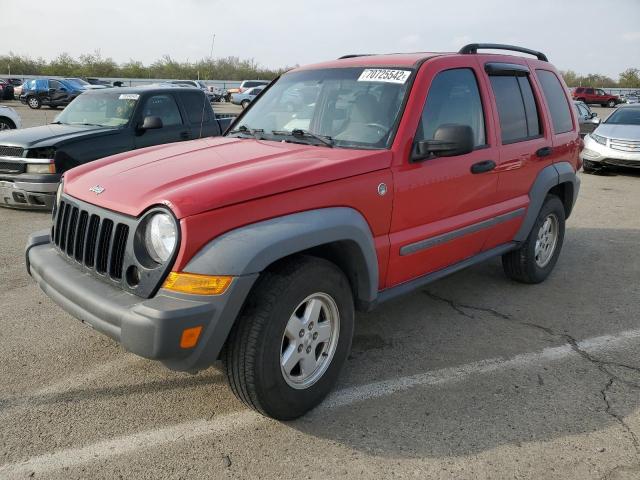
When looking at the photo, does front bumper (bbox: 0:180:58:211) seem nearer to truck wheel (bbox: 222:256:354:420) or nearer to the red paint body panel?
the red paint body panel

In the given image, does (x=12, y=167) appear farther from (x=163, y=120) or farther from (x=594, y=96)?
(x=594, y=96)

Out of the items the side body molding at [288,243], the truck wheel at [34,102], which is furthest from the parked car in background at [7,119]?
the truck wheel at [34,102]

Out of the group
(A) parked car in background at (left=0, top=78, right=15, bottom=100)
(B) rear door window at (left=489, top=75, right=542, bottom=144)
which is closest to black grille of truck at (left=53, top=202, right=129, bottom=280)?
(B) rear door window at (left=489, top=75, right=542, bottom=144)

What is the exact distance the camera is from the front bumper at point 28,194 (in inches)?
270

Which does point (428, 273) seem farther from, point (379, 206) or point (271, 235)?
point (271, 235)

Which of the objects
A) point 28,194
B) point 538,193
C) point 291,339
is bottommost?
point 28,194

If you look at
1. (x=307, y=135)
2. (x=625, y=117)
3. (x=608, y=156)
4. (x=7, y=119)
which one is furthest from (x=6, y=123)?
(x=625, y=117)

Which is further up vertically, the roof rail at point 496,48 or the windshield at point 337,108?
the roof rail at point 496,48

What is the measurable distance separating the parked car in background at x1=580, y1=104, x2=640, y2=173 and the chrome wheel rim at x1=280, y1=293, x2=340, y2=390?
10.3 metres

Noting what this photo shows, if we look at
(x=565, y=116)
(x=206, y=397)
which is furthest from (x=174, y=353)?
(x=565, y=116)

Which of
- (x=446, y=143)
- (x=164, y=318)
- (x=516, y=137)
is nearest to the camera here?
(x=164, y=318)

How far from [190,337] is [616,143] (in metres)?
11.4

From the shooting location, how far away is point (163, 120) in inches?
316

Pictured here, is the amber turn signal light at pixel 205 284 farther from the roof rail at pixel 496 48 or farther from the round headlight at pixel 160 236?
the roof rail at pixel 496 48
